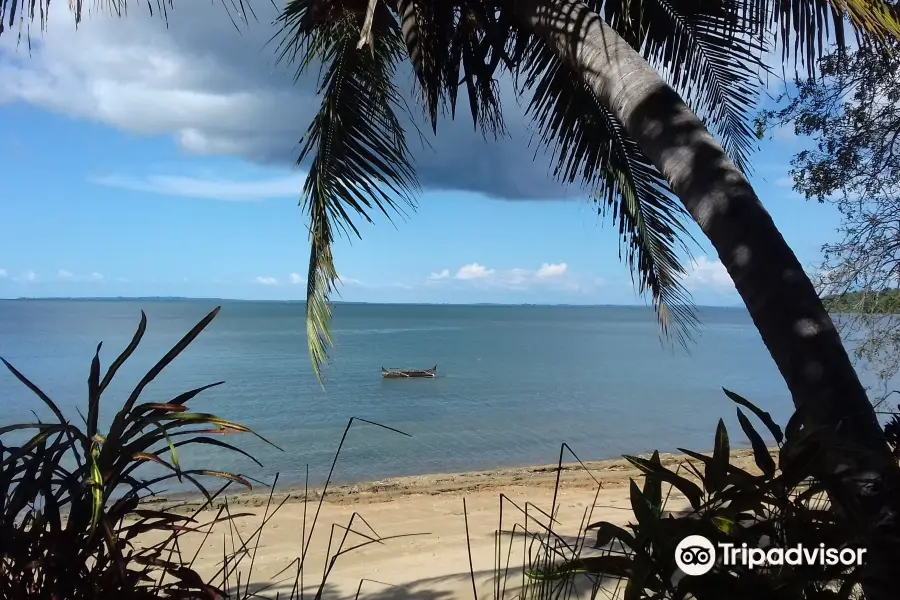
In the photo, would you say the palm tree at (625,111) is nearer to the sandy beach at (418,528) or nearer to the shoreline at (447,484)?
the sandy beach at (418,528)

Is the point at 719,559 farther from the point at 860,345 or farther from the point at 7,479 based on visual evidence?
the point at 860,345

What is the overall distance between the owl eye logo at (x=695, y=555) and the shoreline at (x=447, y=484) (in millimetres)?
10856

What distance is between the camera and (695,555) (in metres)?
1.65

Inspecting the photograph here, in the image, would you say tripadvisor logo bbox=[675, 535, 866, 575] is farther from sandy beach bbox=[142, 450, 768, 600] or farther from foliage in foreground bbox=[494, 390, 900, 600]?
sandy beach bbox=[142, 450, 768, 600]

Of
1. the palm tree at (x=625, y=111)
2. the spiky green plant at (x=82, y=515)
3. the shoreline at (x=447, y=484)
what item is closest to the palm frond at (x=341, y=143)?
the palm tree at (x=625, y=111)

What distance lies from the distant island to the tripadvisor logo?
5786mm

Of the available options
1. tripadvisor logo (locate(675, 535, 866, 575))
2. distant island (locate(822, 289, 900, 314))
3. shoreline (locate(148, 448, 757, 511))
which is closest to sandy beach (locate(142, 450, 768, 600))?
shoreline (locate(148, 448, 757, 511))

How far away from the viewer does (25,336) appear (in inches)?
2785

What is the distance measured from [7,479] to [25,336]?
80159 mm

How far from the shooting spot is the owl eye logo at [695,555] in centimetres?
164

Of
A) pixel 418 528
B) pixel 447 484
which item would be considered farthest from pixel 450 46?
pixel 447 484

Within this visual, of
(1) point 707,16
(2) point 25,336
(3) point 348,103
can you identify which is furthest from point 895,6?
(2) point 25,336

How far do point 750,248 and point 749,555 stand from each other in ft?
3.95

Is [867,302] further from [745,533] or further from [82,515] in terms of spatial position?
[82,515]
